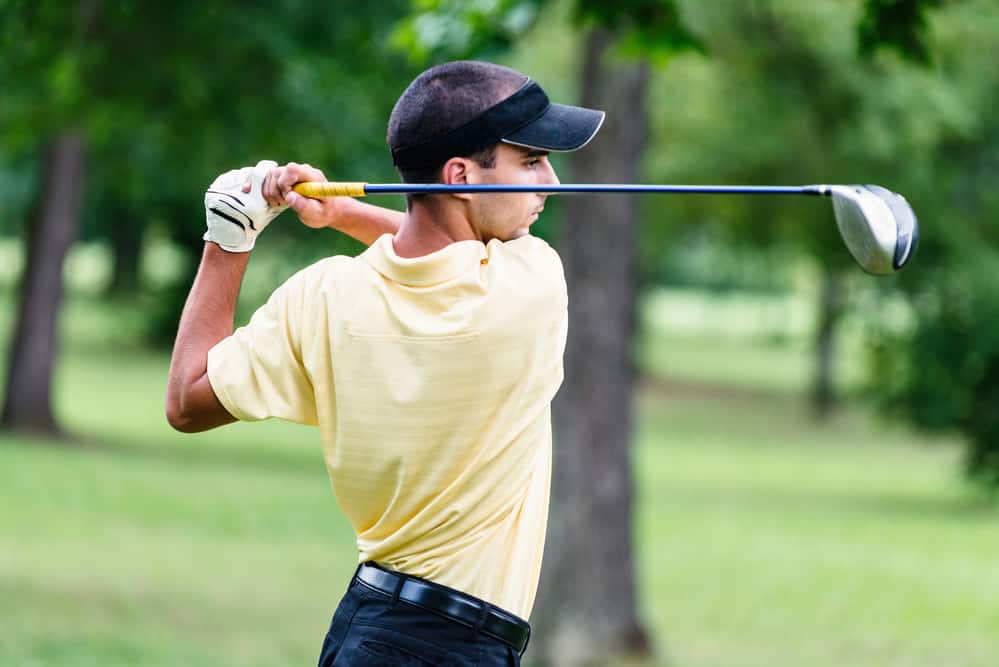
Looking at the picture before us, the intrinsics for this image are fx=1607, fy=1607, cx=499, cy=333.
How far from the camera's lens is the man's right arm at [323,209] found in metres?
2.92

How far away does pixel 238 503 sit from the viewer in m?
16.8

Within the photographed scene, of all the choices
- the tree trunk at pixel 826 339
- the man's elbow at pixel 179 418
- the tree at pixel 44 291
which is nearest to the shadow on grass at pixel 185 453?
the tree at pixel 44 291

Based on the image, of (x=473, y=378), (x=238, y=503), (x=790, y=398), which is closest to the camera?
(x=473, y=378)

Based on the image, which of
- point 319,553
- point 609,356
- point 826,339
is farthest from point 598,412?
point 826,339

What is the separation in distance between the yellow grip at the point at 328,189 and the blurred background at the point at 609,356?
3602 millimetres

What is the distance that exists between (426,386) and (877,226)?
786mm

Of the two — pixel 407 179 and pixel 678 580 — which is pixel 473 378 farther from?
pixel 678 580

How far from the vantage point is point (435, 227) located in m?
2.78

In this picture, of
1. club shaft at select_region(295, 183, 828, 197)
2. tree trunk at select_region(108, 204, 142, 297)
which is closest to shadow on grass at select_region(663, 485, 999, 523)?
club shaft at select_region(295, 183, 828, 197)

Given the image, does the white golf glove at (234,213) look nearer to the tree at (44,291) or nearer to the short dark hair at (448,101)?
the short dark hair at (448,101)

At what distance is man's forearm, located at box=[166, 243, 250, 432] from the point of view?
2.76 m

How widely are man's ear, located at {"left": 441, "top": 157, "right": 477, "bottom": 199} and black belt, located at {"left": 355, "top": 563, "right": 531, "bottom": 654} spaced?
67 centimetres

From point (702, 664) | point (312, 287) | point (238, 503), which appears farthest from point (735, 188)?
point (238, 503)

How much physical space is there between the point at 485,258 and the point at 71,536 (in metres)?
11.5
